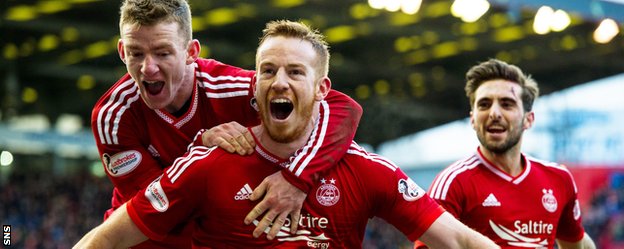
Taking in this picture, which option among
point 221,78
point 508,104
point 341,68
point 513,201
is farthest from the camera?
point 341,68

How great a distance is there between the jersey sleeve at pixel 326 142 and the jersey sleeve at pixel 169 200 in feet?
1.29

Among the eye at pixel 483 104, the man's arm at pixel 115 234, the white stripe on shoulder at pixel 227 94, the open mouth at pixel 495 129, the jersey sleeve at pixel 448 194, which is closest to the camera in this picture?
the man's arm at pixel 115 234

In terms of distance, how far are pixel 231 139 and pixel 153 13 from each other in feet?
2.57

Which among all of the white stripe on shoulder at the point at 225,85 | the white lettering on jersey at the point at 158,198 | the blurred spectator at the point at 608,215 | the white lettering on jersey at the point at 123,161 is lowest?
the blurred spectator at the point at 608,215

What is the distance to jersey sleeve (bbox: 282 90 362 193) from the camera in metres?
3.72

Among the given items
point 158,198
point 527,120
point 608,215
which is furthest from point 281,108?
point 608,215

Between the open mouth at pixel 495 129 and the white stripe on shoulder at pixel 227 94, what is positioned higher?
the open mouth at pixel 495 129

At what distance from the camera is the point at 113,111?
4418 millimetres

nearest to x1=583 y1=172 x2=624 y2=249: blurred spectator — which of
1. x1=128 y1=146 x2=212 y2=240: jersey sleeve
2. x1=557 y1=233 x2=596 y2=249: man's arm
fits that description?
x1=557 y1=233 x2=596 y2=249: man's arm

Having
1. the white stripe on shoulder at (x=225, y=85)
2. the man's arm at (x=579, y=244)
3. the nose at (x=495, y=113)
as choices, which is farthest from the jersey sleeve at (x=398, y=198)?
the man's arm at (x=579, y=244)

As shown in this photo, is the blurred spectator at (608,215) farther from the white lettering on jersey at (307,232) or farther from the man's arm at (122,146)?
the white lettering on jersey at (307,232)

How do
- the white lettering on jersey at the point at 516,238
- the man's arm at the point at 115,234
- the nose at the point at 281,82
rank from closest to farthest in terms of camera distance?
the man's arm at the point at 115,234 < the nose at the point at 281,82 < the white lettering on jersey at the point at 516,238

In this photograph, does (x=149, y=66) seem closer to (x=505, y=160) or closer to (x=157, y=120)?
(x=157, y=120)

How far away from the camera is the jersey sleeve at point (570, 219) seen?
18.6 ft
